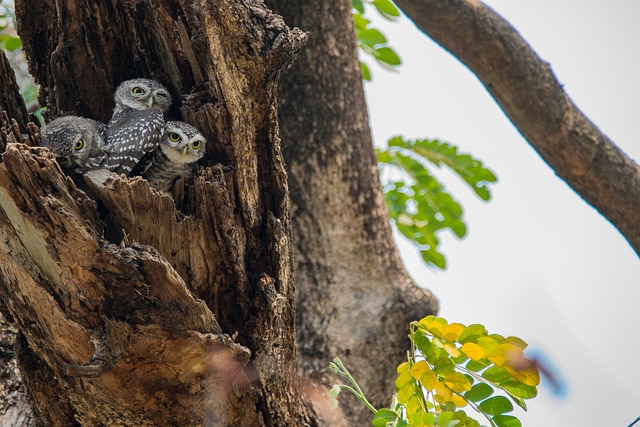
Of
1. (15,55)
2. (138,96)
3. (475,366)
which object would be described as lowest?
(15,55)

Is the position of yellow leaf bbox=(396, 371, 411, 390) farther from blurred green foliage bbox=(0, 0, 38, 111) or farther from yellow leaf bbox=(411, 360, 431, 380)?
blurred green foliage bbox=(0, 0, 38, 111)

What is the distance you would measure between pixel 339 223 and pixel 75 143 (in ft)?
5.52

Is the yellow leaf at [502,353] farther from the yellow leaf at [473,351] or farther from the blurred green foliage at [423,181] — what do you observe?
the blurred green foliage at [423,181]

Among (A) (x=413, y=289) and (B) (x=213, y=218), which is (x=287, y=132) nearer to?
(A) (x=413, y=289)

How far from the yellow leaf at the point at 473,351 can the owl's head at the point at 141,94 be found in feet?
4.88

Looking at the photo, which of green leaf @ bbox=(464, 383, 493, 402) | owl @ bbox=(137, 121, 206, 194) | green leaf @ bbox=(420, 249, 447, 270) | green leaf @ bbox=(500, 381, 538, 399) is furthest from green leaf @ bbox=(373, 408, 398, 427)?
green leaf @ bbox=(420, 249, 447, 270)

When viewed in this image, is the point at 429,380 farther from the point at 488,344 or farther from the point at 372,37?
the point at 372,37

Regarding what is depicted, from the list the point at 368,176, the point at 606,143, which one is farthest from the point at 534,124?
the point at 368,176

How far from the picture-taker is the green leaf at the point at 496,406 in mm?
2441

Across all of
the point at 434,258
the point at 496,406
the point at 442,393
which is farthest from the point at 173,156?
the point at 434,258

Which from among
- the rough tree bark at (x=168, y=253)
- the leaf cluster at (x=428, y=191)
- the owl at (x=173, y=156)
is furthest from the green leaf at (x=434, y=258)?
the owl at (x=173, y=156)

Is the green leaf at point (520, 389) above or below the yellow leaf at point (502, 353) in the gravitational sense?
below

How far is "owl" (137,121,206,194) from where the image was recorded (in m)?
2.88

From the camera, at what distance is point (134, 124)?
305 centimetres
